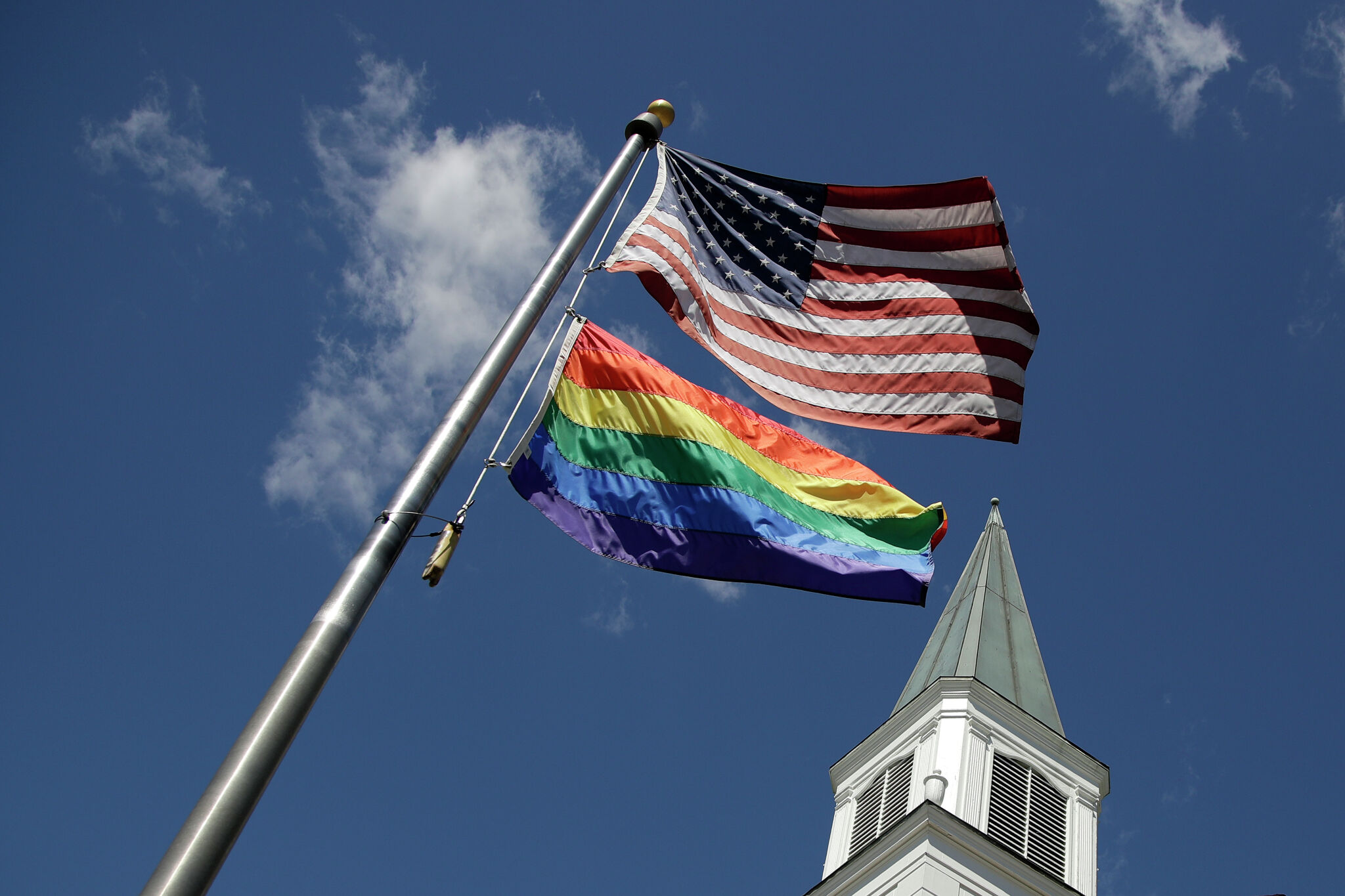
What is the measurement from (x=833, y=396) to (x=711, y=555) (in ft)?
8.76

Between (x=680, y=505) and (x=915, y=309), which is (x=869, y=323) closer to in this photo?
(x=915, y=309)

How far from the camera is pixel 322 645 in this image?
647 centimetres

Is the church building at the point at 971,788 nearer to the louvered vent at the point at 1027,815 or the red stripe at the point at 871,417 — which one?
the louvered vent at the point at 1027,815

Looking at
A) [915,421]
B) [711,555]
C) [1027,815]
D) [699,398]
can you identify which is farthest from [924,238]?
[1027,815]

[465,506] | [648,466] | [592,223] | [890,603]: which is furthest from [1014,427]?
[465,506]

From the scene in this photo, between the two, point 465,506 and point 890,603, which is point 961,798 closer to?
point 890,603

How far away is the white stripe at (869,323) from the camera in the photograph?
12062 millimetres

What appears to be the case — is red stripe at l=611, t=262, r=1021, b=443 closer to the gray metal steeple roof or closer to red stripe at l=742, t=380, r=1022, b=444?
red stripe at l=742, t=380, r=1022, b=444

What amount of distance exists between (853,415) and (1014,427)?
1965 millimetres

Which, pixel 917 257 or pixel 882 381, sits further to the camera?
pixel 917 257

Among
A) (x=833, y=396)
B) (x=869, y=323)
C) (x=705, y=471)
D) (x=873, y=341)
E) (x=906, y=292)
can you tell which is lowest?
(x=705, y=471)

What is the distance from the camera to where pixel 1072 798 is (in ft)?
84.3

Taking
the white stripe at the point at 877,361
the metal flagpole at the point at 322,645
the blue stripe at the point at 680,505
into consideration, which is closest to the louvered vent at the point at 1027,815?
the white stripe at the point at 877,361

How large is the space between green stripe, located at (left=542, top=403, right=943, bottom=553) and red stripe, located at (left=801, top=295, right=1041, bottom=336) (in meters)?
2.26
